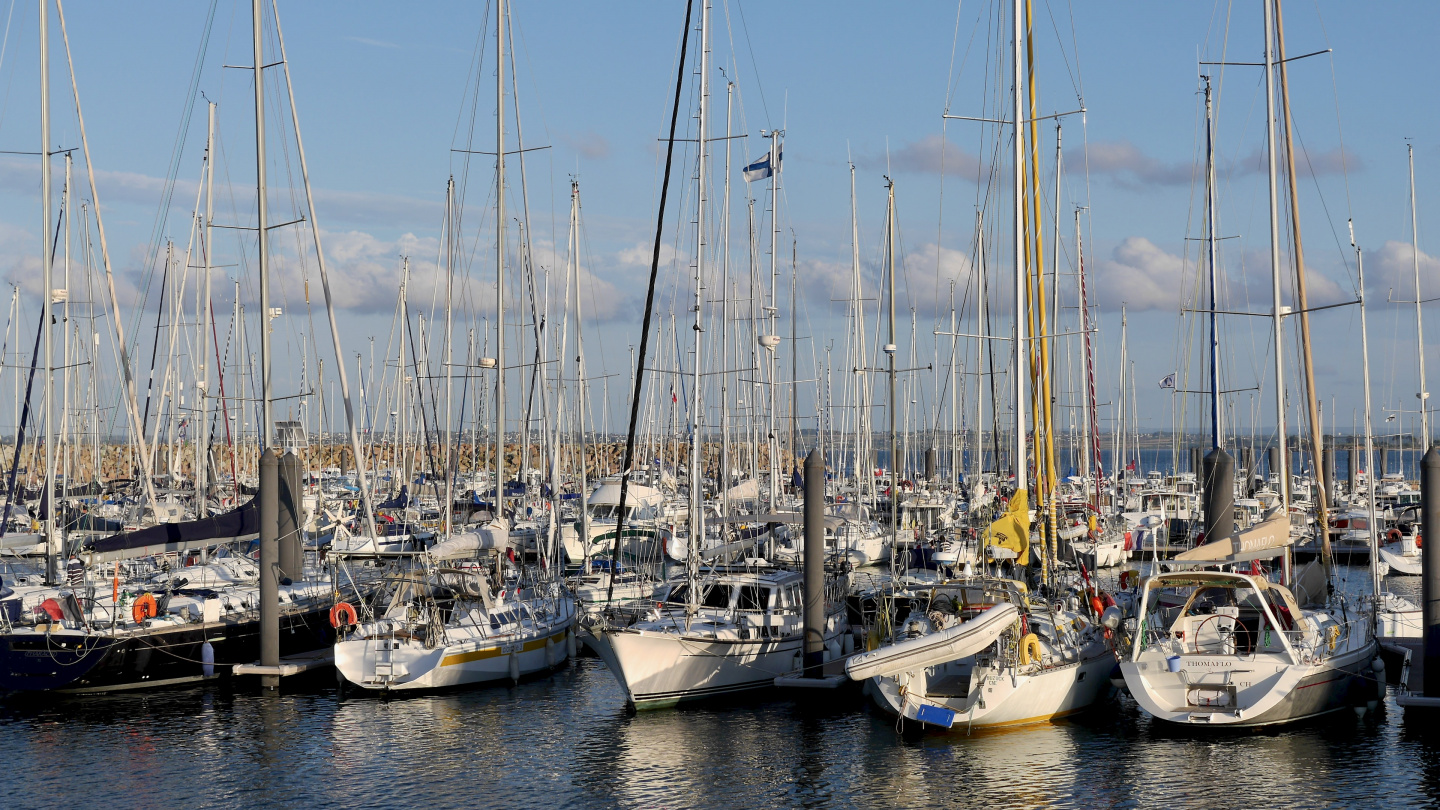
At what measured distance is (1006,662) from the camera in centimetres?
2186

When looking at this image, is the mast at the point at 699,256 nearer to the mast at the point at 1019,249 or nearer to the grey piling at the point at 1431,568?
the mast at the point at 1019,249

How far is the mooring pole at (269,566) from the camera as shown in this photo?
25828 mm

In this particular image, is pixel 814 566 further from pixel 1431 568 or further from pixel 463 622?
pixel 1431 568

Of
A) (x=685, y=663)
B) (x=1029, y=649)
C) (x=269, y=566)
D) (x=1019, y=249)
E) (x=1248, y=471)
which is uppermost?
(x=1019, y=249)

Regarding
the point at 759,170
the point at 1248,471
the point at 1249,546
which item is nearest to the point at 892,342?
the point at 759,170

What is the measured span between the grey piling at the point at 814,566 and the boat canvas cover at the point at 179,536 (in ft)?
41.1

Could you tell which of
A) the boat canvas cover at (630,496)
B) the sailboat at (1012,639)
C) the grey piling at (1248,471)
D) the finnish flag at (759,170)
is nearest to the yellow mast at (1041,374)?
the sailboat at (1012,639)

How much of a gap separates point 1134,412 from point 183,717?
5337 centimetres

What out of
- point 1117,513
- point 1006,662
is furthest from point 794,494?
point 1006,662

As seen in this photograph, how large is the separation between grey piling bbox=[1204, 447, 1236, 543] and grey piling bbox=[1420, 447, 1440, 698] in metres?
9.70

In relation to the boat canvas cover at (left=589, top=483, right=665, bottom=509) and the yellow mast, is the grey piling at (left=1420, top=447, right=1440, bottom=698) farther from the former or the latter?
the boat canvas cover at (left=589, top=483, right=665, bottom=509)

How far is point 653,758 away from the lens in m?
21.0

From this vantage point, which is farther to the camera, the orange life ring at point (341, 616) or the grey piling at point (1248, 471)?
the grey piling at point (1248, 471)

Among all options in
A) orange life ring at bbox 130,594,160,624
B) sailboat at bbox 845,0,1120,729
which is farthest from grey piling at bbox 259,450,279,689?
sailboat at bbox 845,0,1120,729
